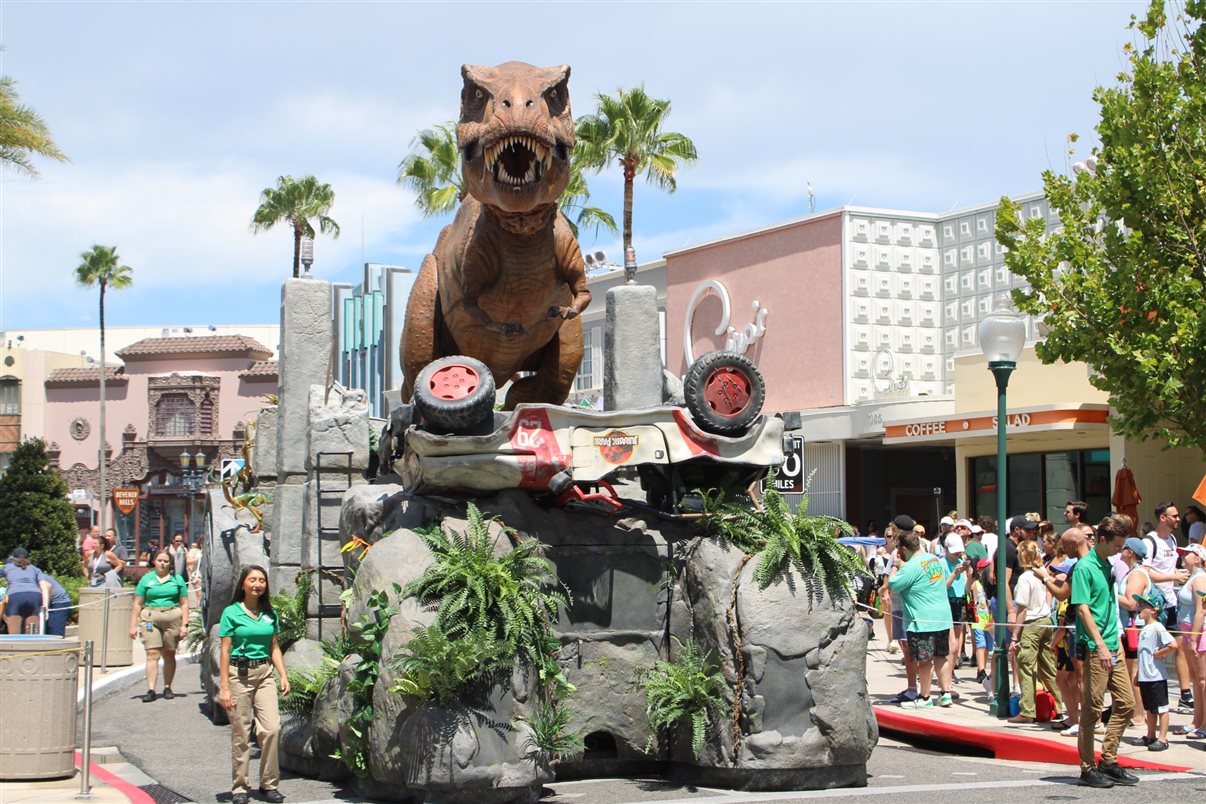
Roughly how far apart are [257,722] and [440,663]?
166 centimetres

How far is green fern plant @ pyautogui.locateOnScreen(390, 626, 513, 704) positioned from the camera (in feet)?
27.9

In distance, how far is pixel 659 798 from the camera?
9.11 meters

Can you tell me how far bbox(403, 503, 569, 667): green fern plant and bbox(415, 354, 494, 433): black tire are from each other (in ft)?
1.85

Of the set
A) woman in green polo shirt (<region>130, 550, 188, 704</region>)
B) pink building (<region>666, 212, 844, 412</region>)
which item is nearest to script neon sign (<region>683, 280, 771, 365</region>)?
pink building (<region>666, 212, 844, 412</region>)

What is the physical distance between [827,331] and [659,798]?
856 inches

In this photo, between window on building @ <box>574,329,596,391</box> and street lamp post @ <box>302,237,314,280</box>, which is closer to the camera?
street lamp post @ <box>302,237,314,280</box>

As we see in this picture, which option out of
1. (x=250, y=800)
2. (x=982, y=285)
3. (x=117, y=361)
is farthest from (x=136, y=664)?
(x=117, y=361)

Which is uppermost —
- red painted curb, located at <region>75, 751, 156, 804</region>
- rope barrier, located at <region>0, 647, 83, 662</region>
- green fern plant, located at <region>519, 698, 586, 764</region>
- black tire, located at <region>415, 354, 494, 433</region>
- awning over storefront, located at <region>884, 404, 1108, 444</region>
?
awning over storefront, located at <region>884, 404, 1108, 444</region>

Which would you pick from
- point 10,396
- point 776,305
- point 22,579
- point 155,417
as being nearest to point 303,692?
point 22,579

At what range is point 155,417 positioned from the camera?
56.2 metres

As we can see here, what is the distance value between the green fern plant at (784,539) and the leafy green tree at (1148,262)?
27.2 ft

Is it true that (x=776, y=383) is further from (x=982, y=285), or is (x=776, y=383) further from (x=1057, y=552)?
(x=1057, y=552)

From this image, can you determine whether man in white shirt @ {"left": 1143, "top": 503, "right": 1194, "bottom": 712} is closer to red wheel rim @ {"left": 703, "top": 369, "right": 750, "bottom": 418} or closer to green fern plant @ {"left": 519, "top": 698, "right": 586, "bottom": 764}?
red wheel rim @ {"left": 703, "top": 369, "right": 750, "bottom": 418}

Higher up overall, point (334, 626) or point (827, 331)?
point (827, 331)
